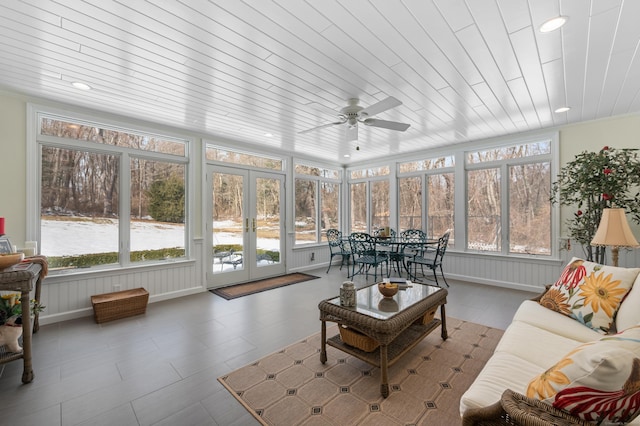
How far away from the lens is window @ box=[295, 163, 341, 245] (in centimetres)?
624


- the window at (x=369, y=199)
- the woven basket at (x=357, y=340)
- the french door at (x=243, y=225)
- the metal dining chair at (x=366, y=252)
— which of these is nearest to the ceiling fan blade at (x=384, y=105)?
the woven basket at (x=357, y=340)

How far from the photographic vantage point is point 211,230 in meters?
4.77

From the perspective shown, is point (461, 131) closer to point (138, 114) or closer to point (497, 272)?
point (497, 272)

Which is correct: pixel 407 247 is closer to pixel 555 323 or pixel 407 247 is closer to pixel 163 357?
pixel 555 323

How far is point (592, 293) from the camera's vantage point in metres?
2.10

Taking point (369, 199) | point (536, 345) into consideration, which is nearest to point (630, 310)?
point (536, 345)

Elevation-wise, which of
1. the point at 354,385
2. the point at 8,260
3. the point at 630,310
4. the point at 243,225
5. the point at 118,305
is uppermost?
the point at 243,225

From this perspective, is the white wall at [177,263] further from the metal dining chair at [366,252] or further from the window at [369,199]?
the window at [369,199]

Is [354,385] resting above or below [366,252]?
below

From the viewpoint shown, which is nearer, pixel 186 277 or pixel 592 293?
pixel 592 293

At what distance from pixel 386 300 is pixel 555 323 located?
1.22 metres

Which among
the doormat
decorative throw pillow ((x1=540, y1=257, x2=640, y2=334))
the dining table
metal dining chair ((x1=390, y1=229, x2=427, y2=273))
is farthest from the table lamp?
the doormat

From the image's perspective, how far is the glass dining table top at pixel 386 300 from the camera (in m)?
2.21

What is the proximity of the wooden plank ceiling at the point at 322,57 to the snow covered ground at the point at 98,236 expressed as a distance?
4.86ft
